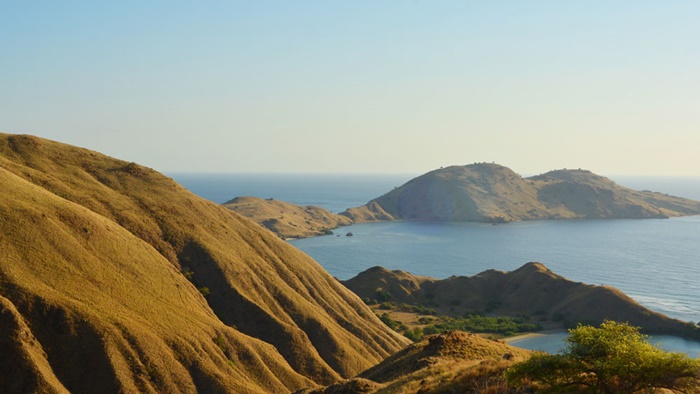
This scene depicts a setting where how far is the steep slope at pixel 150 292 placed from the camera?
5784 centimetres

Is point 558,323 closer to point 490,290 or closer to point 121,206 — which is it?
point 490,290

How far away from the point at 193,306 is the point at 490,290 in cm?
10985

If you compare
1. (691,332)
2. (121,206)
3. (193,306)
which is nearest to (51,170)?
(121,206)

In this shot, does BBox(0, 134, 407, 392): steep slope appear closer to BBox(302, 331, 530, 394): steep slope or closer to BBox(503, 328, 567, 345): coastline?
BBox(302, 331, 530, 394): steep slope

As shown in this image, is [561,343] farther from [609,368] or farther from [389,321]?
[609,368]

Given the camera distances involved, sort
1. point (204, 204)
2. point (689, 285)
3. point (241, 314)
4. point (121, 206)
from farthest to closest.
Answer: point (689, 285), point (204, 204), point (121, 206), point (241, 314)

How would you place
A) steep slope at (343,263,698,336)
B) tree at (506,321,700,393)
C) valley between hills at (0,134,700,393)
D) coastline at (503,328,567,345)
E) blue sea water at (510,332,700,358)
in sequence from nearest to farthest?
1. tree at (506,321,700,393)
2. valley between hills at (0,134,700,393)
3. blue sea water at (510,332,700,358)
4. coastline at (503,328,567,345)
5. steep slope at (343,263,698,336)

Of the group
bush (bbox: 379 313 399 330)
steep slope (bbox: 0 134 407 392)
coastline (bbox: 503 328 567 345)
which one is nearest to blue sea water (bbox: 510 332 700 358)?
coastline (bbox: 503 328 567 345)

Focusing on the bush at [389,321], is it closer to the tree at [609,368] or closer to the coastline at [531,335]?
the coastline at [531,335]

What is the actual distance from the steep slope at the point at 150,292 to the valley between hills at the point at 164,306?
7.4 inches

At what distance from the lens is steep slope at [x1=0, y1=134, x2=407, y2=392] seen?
57.8m

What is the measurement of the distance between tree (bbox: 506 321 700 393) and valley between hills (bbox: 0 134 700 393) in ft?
11.5

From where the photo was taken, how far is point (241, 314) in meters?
80.5

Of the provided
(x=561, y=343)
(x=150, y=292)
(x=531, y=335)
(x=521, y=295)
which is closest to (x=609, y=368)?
(x=150, y=292)
